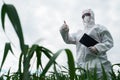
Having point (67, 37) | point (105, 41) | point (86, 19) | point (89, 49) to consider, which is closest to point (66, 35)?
point (67, 37)

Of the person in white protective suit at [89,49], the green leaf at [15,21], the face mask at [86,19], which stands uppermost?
the face mask at [86,19]

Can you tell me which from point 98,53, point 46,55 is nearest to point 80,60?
point 98,53

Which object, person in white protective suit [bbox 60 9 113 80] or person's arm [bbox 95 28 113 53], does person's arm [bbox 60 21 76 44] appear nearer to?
person in white protective suit [bbox 60 9 113 80]

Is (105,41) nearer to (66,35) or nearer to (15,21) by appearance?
(66,35)

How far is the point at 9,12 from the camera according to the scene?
0.94 m

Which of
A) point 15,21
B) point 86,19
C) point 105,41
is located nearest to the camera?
point 15,21

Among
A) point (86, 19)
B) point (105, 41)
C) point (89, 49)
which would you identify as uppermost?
point (86, 19)

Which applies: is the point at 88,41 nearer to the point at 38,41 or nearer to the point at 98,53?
the point at 98,53

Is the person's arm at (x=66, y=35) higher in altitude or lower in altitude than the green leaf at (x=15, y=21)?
higher

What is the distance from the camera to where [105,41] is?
14.1 feet

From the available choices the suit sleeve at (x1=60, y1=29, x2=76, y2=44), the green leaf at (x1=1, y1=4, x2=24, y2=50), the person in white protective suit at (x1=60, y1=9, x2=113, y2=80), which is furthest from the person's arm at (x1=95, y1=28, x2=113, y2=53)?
the green leaf at (x1=1, y1=4, x2=24, y2=50)

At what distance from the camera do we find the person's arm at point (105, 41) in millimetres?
4118

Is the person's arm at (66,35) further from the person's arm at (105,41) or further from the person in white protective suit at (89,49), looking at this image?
the person's arm at (105,41)

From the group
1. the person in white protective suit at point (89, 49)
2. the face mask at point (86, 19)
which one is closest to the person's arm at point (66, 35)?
the person in white protective suit at point (89, 49)
